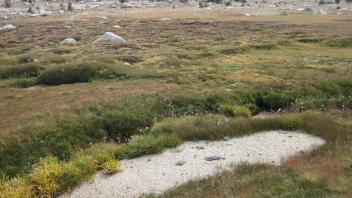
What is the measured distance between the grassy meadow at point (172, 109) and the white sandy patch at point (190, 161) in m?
0.72

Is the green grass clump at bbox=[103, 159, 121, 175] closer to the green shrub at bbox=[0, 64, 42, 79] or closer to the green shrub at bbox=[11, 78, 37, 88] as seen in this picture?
the green shrub at bbox=[11, 78, 37, 88]

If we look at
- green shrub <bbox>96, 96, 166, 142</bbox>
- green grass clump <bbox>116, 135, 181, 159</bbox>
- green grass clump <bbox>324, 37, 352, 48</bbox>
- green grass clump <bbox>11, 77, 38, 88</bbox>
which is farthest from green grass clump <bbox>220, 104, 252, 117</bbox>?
green grass clump <bbox>324, 37, 352, 48</bbox>

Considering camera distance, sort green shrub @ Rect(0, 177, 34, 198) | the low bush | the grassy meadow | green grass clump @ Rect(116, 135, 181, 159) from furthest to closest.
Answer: the low bush < green grass clump @ Rect(116, 135, 181, 159) < the grassy meadow < green shrub @ Rect(0, 177, 34, 198)

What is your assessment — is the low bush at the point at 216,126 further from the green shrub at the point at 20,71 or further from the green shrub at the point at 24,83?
the green shrub at the point at 20,71

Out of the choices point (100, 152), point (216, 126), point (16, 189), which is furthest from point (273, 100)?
point (16, 189)

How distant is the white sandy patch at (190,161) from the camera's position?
1836cm

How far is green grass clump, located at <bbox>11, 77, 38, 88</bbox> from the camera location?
41.0 meters

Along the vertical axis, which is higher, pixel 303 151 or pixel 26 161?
pixel 303 151

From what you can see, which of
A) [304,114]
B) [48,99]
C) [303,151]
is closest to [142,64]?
[48,99]

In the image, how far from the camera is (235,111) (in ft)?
95.1

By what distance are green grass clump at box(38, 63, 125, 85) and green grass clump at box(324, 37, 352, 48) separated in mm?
33763

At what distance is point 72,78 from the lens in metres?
41.9

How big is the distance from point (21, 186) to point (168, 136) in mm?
8826

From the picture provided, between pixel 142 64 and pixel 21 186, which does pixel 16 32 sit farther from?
pixel 21 186
